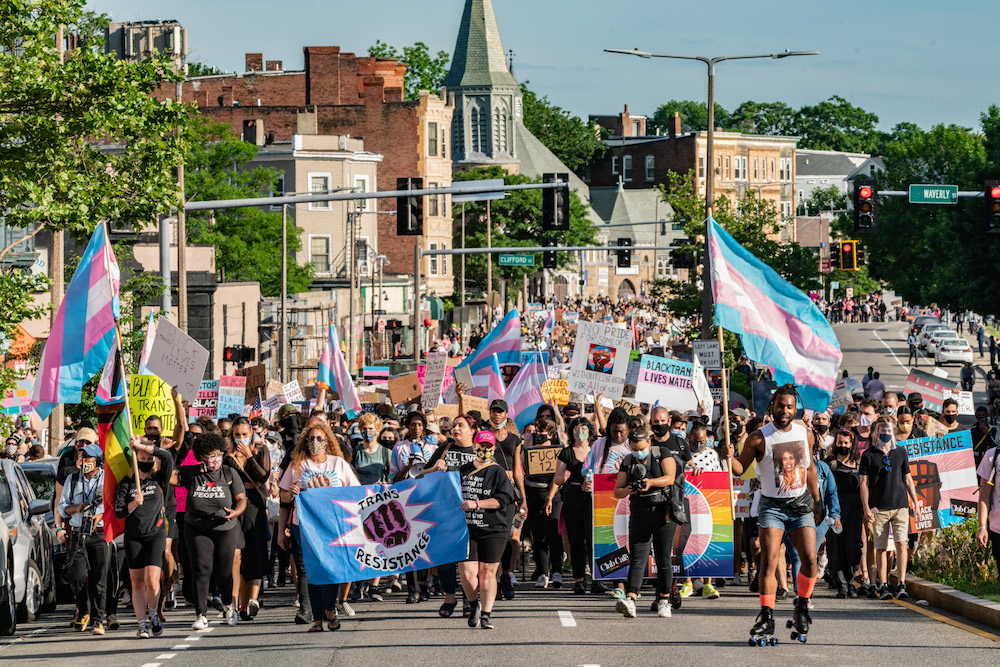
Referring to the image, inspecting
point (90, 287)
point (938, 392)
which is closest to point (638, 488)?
point (90, 287)

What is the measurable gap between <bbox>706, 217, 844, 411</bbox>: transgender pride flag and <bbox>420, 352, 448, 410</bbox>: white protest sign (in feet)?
32.1

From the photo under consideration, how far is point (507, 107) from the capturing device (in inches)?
4936

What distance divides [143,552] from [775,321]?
20.8ft

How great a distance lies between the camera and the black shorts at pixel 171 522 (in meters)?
14.0

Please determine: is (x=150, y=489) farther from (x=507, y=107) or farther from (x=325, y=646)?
(x=507, y=107)

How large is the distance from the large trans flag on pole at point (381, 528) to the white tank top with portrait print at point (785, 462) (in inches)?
106

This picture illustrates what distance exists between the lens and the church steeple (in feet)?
407

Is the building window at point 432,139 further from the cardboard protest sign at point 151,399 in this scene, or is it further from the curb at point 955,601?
the curb at point 955,601

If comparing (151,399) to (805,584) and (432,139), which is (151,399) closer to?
(805,584)

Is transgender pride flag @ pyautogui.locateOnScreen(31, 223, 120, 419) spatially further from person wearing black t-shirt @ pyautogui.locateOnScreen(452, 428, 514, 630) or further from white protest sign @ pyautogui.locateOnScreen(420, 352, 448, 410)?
white protest sign @ pyautogui.locateOnScreen(420, 352, 448, 410)

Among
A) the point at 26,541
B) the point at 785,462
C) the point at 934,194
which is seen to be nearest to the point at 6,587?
the point at 26,541

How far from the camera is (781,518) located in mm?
11812

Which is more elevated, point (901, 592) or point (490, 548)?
point (490, 548)

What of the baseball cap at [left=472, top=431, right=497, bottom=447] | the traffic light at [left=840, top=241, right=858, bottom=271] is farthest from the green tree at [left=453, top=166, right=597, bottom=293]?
the baseball cap at [left=472, top=431, right=497, bottom=447]
